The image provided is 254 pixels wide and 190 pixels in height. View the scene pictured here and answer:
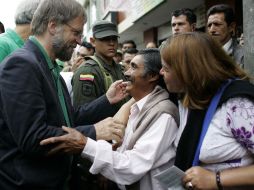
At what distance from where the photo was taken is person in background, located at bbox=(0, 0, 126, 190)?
1.88 m

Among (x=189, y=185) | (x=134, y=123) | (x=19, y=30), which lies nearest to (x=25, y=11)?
(x=19, y=30)

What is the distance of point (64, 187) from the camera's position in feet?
7.49

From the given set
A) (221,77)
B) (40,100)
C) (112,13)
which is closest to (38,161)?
(40,100)

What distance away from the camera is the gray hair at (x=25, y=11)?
2852 mm

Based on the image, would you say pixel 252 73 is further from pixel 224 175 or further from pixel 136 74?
pixel 224 175

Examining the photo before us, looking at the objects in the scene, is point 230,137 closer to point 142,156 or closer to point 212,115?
point 212,115

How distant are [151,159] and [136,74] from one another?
720mm

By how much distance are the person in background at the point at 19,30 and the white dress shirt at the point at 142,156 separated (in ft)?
3.94

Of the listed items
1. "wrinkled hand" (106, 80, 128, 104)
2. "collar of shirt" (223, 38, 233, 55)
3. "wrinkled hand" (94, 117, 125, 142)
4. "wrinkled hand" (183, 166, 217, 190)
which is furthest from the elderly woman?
"collar of shirt" (223, 38, 233, 55)

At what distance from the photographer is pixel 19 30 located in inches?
119

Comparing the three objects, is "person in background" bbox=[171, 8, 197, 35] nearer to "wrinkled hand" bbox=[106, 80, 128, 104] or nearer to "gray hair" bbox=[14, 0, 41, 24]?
"wrinkled hand" bbox=[106, 80, 128, 104]

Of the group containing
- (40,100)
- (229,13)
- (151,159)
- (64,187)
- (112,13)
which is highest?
(112,13)

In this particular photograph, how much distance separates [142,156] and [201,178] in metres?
0.48

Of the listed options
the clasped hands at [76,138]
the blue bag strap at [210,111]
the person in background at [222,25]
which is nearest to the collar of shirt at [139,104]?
the clasped hands at [76,138]
